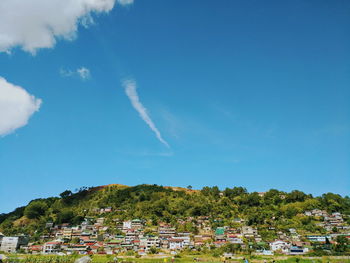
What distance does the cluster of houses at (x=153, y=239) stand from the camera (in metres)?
56.2

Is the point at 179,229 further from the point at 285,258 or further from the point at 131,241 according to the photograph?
the point at 285,258

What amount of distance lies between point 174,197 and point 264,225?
33551mm

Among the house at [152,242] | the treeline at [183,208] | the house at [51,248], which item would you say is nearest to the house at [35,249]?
the house at [51,248]

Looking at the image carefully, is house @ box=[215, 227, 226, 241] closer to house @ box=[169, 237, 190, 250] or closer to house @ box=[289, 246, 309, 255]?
house @ box=[169, 237, 190, 250]

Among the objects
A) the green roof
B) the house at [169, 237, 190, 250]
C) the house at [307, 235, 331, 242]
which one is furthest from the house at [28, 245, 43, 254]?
the house at [307, 235, 331, 242]

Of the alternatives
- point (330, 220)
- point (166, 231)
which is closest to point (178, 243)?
point (166, 231)

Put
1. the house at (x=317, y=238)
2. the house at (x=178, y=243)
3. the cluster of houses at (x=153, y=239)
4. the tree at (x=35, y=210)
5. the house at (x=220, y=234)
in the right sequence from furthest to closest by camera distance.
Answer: the tree at (x=35, y=210)
the house at (x=220, y=234)
the house at (x=178, y=243)
the house at (x=317, y=238)
the cluster of houses at (x=153, y=239)

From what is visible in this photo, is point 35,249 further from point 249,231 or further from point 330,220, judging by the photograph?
point 330,220

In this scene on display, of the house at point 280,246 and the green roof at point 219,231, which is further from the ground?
the green roof at point 219,231

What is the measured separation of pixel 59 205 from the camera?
318ft

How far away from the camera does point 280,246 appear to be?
54.5 metres

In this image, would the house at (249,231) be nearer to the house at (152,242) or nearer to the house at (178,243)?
the house at (178,243)

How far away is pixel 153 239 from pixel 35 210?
4978cm

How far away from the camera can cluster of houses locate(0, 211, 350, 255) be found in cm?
5625
